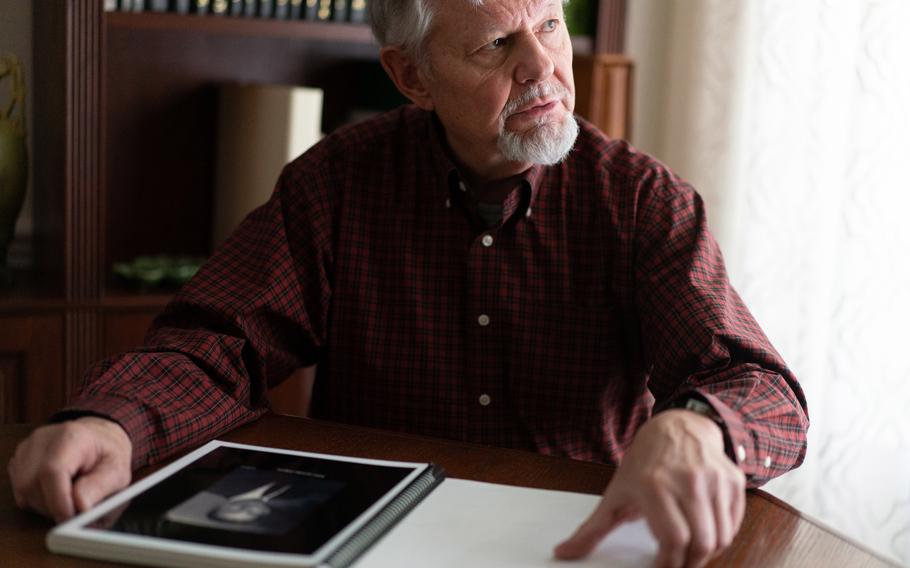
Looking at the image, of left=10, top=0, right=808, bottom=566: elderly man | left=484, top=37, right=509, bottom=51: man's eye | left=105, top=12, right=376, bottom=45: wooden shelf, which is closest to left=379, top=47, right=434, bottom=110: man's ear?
left=10, top=0, right=808, bottom=566: elderly man

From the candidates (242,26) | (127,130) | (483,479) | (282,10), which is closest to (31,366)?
(127,130)

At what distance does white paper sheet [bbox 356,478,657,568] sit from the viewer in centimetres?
93

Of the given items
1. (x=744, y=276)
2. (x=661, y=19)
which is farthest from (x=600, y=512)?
(x=661, y=19)

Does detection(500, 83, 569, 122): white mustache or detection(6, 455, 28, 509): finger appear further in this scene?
detection(500, 83, 569, 122): white mustache

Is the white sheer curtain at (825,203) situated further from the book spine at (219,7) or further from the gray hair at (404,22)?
the book spine at (219,7)

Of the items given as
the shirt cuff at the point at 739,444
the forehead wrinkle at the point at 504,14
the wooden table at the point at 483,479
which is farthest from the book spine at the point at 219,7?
the shirt cuff at the point at 739,444

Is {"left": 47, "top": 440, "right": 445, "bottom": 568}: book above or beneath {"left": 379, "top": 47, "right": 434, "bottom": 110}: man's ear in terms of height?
beneath

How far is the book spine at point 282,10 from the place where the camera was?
8.11 ft

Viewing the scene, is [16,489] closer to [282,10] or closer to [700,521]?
[700,521]

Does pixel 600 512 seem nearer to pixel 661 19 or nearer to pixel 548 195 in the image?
pixel 548 195

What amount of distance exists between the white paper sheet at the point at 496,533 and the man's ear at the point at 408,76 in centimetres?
76

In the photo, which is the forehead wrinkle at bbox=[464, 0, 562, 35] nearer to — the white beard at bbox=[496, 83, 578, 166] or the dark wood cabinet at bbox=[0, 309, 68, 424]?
the white beard at bbox=[496, 83, 578, 166]

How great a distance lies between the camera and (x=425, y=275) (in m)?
1.61

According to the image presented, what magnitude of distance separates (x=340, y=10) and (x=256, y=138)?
0.36 metres
